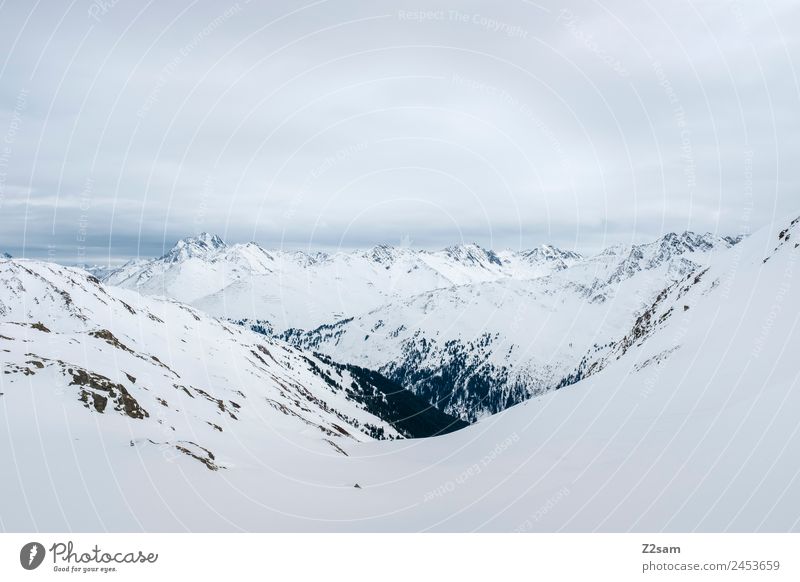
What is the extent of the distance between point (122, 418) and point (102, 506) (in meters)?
16.7

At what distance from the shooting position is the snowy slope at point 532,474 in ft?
71.0

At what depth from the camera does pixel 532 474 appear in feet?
109

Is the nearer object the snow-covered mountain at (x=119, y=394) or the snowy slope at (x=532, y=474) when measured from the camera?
the snowy slope at (x=532, y=474)

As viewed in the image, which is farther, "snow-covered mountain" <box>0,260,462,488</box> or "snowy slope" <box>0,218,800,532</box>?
"snow-covered mountain" <box>0,260,462,488</box>

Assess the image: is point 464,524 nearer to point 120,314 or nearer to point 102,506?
point 102,506

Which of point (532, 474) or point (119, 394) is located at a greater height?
point (119, 394)

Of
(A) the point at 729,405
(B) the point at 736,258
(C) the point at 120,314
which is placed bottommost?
(C) the point at 120,314

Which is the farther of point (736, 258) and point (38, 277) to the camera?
point (38, 277)

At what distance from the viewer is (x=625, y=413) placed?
149ft

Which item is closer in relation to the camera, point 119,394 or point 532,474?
point 532,474

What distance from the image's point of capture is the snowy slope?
21.6m
